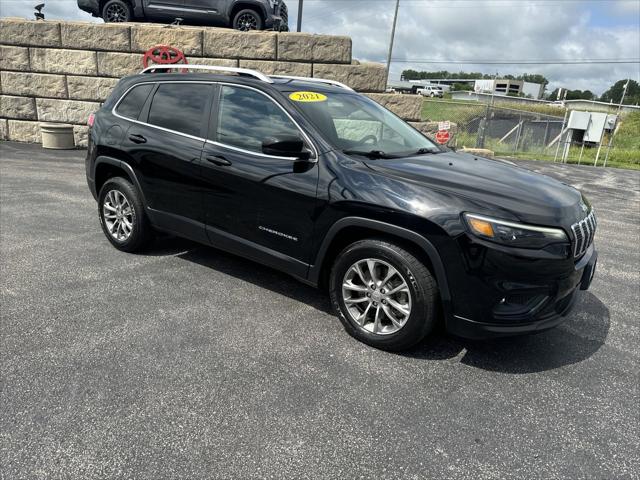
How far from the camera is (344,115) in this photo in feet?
12.8

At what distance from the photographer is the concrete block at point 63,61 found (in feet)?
37.2

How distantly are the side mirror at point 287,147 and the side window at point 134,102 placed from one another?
187 cm

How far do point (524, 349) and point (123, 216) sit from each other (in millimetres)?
3903

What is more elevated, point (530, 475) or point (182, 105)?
point (182, 105)

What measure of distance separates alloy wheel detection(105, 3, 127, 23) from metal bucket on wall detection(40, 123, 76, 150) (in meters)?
3.00

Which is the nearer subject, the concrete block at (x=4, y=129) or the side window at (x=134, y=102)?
the side window at (x=134, y=102)

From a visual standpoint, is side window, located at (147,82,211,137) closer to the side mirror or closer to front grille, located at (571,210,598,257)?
the side mirror

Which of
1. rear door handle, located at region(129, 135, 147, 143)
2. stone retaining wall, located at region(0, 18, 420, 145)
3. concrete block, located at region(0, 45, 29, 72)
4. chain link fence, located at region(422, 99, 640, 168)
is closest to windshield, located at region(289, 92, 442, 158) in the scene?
rear door handle, located at region(129, 135, 147, 143)

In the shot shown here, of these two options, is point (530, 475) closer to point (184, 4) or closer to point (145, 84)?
point (145, 84)

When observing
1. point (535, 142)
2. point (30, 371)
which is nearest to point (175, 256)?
point (30, 371)

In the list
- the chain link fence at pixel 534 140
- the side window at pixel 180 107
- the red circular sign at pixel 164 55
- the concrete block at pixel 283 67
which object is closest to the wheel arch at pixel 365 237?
the side window at pixel 180 107

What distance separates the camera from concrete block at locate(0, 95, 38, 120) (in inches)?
468

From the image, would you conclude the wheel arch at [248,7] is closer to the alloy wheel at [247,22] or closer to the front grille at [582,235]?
the alloy wheel at [247,22]

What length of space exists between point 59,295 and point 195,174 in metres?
1.49
